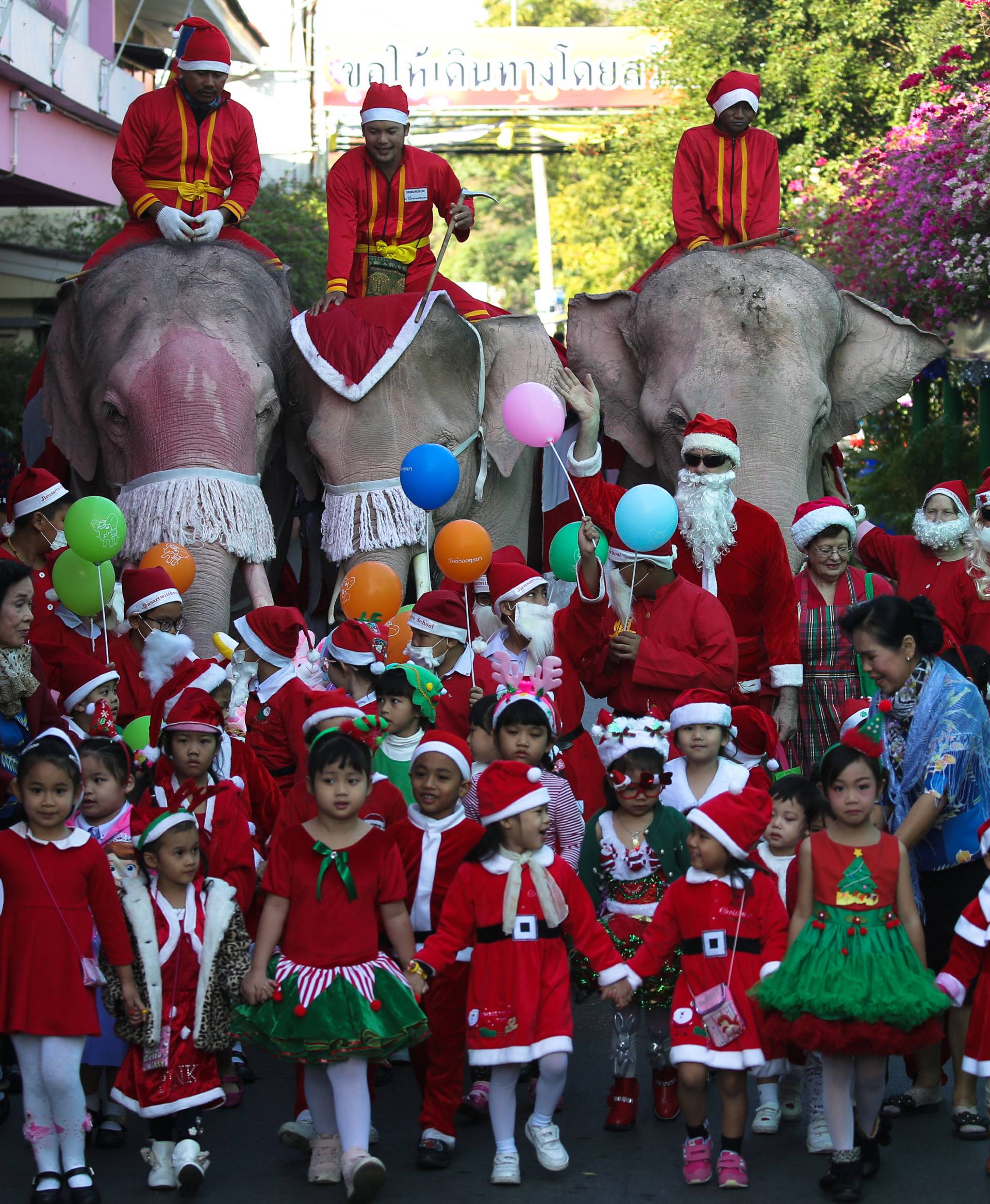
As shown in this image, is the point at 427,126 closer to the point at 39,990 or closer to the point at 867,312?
the point at 867,312

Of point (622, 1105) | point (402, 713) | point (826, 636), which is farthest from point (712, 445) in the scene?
point (622, 1105)

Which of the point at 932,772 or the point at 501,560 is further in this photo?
the point at 501,560

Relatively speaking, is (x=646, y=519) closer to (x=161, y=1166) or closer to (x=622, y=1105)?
(x=622, y=1105)

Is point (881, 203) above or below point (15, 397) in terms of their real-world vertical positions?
above

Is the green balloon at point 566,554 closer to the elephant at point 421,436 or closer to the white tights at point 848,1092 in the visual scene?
the elephant at point 421,436

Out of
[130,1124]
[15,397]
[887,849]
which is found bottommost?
[130,1124]

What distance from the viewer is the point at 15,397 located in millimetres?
16625

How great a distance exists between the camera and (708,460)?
7.15 metres

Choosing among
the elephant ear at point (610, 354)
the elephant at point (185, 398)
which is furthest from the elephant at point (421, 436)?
the elephant ear at point (610, 354)

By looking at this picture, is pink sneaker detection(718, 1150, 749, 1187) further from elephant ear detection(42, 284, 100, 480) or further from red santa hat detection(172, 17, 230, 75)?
red santa hat detection(172, 17, 230, 75)

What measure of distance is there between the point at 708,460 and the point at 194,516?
2.58 metres

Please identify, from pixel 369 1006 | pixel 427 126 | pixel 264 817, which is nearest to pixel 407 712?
pixel 264 817

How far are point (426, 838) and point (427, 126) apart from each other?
34.9m

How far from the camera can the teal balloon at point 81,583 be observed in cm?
716
